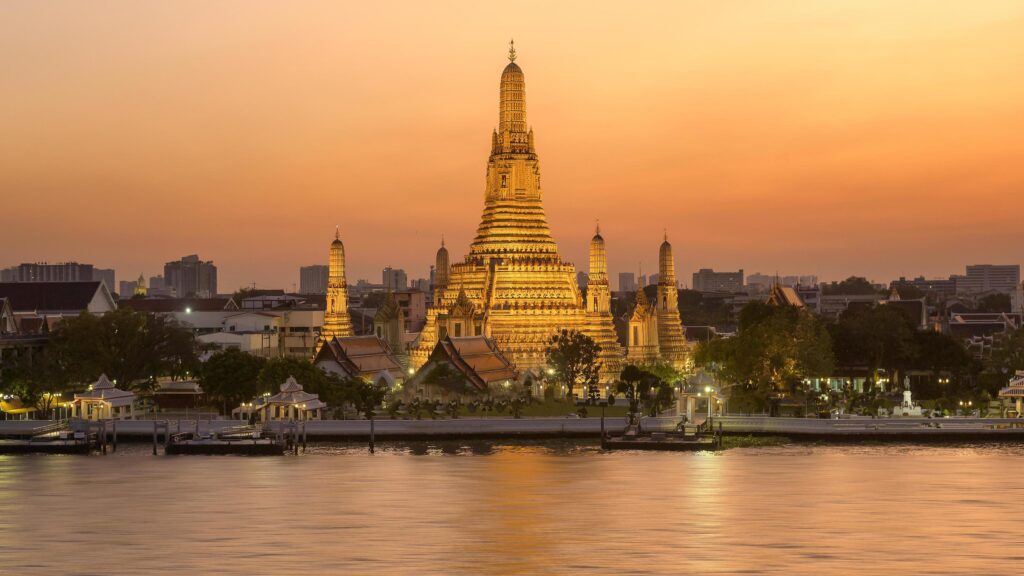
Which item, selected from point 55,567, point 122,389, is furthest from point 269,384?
point 55,567

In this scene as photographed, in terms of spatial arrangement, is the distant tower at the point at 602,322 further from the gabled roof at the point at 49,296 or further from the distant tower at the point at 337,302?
the gabled roof at the point at 49,296

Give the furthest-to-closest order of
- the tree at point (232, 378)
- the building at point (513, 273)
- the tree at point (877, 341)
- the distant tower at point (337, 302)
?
the distant tower at point (337, 302)
the tree at point (877, 341)
the building at point (513, 273)
the tree at point (232, 378)

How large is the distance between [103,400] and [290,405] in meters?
8.41

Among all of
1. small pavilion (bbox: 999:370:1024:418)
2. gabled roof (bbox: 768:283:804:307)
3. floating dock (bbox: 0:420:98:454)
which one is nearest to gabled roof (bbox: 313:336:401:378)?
floating dock (bbox: 0:420:98:454)

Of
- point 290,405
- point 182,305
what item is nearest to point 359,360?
point 290,405

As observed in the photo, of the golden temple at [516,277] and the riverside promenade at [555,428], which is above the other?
the golden temple at [516,277]

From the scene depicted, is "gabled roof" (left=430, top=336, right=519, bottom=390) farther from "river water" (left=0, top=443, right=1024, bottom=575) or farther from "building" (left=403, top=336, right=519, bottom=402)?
"river water" (left=0, top=443, right=1024, bottom=575)

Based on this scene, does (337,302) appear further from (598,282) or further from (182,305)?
(182,305)

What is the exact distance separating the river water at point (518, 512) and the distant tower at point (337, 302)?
130 feet

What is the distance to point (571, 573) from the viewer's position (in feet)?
148

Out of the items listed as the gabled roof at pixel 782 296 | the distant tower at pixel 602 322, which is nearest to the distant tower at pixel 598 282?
the distant tower at pixel 602 322

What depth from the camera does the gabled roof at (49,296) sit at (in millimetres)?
107750

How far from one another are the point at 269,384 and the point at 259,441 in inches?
397

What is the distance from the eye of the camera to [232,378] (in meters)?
85.9
